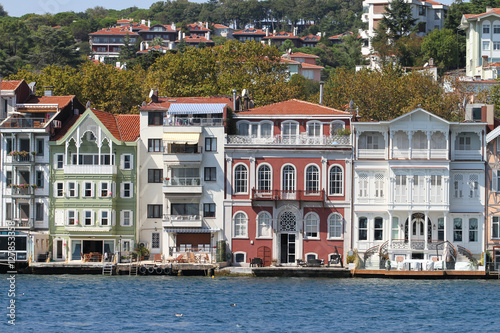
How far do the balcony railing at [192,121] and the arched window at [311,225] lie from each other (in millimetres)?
9295

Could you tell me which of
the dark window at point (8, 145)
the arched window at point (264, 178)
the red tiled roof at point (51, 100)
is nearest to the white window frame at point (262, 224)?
the arched window at point (264, 178)

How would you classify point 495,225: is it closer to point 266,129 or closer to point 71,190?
point 266,129

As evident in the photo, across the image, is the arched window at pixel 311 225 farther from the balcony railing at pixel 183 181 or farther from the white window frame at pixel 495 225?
the white window frame at pixel 495 225

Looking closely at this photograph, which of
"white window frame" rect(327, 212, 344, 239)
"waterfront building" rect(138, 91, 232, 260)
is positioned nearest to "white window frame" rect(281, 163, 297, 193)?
"white window frame" rect(327, 212, 344, 239)

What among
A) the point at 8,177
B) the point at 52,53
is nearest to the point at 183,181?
the point at 8,177

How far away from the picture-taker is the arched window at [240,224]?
72438mm

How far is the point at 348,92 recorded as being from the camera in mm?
92812

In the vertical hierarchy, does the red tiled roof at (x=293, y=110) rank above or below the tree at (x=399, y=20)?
below

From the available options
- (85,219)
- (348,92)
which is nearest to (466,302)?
(85,219)

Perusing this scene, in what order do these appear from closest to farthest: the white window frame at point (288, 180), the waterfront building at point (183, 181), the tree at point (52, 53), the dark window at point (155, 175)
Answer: the white window frame at point (288, 180) → the waterfront building at point (183, 181) → the dark window at point (155, 175) → the tree at point (52, 53)

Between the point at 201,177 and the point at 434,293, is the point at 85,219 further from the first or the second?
the point at 434,293

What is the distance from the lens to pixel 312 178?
71.9 metres

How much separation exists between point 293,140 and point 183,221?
976 cm

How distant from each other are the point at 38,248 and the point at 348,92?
112 feet
